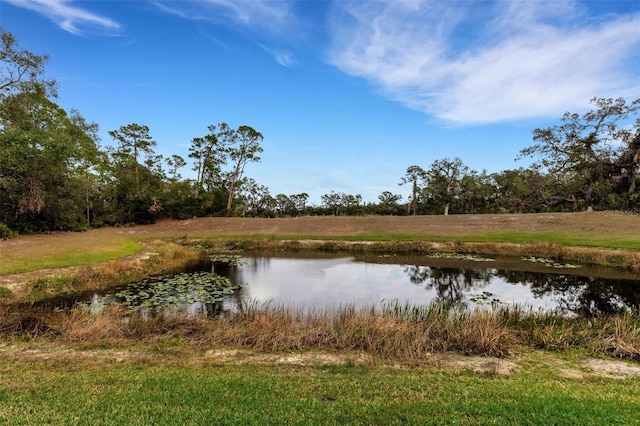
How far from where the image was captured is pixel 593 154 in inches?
1608

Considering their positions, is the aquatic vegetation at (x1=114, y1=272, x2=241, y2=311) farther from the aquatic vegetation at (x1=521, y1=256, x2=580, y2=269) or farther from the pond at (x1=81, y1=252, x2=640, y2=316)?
the aquatic vegetation at (x1=521, y1=256, x2=580, y2=269)

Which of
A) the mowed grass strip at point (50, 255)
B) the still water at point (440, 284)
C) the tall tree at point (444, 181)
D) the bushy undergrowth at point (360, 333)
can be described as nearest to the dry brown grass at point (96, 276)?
the mowed grass strip at point (50, 255)

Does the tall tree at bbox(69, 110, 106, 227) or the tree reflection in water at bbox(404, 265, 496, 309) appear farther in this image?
the tall tree at bbox(69, 110, 106, 227)

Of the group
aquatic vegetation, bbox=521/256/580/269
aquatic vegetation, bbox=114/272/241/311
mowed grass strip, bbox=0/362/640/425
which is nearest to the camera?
mowed grass strip, bbox=0/362/640/425

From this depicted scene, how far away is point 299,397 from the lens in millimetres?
4738

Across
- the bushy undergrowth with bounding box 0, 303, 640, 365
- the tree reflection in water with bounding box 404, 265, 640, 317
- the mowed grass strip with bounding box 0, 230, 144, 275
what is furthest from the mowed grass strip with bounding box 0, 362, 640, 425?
the mowed grass strip with bounding box 0, 230, 144, 275

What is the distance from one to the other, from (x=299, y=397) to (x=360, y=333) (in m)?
3.36

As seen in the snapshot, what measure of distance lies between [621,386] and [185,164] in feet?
194

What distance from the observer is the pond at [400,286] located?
1267 cm

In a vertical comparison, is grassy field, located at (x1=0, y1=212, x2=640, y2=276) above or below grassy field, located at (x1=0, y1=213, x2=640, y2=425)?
above

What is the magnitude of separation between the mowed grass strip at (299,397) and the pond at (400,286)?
18.3 ft

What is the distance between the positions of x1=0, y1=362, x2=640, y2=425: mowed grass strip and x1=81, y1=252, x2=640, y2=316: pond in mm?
5581

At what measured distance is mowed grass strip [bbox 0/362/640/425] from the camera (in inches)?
164

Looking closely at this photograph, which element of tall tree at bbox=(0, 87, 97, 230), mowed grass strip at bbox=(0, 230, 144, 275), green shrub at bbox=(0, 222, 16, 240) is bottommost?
Answer: mowed grass strip at bbox=(0, 230, 144, 275)
